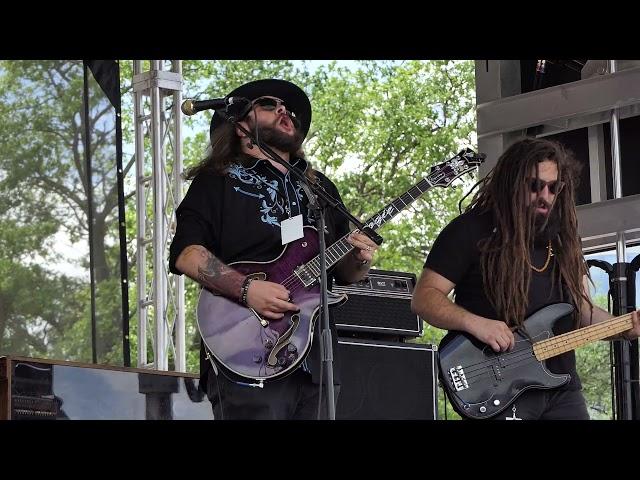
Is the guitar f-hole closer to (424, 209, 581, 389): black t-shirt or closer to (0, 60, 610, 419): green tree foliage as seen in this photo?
(424, 209, 581, 389): black t-shirt

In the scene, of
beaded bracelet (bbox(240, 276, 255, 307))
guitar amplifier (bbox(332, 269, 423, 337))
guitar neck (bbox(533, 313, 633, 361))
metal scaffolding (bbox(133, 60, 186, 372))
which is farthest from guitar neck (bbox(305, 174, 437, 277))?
metal scaffolding (bbox(133, 60, 186, 372))

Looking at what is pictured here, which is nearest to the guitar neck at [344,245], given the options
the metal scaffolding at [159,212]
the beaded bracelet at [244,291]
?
the beaded bracelet at [244,291]

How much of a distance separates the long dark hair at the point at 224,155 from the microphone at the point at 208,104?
0.66 ft

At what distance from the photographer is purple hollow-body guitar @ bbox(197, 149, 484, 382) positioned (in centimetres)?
380

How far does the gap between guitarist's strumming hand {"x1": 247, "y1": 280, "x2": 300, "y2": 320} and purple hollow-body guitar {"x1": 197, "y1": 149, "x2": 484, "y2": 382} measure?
37 millimetres

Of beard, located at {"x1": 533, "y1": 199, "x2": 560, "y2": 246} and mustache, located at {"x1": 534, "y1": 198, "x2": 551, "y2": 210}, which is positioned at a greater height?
mustache, located at {"x1": 534, "y1": 198, "x2": 551, "y2": 210}

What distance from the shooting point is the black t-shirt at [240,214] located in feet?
13.0

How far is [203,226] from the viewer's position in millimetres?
3992

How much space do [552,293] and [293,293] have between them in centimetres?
85

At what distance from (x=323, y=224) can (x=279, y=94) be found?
2.33ft

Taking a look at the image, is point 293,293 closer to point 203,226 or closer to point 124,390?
point 203,226

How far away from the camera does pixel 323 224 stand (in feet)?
12.2

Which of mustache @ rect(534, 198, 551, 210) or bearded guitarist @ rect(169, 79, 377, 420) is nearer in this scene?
bearded guitarist @ rect(169, 79, 377, 420)
